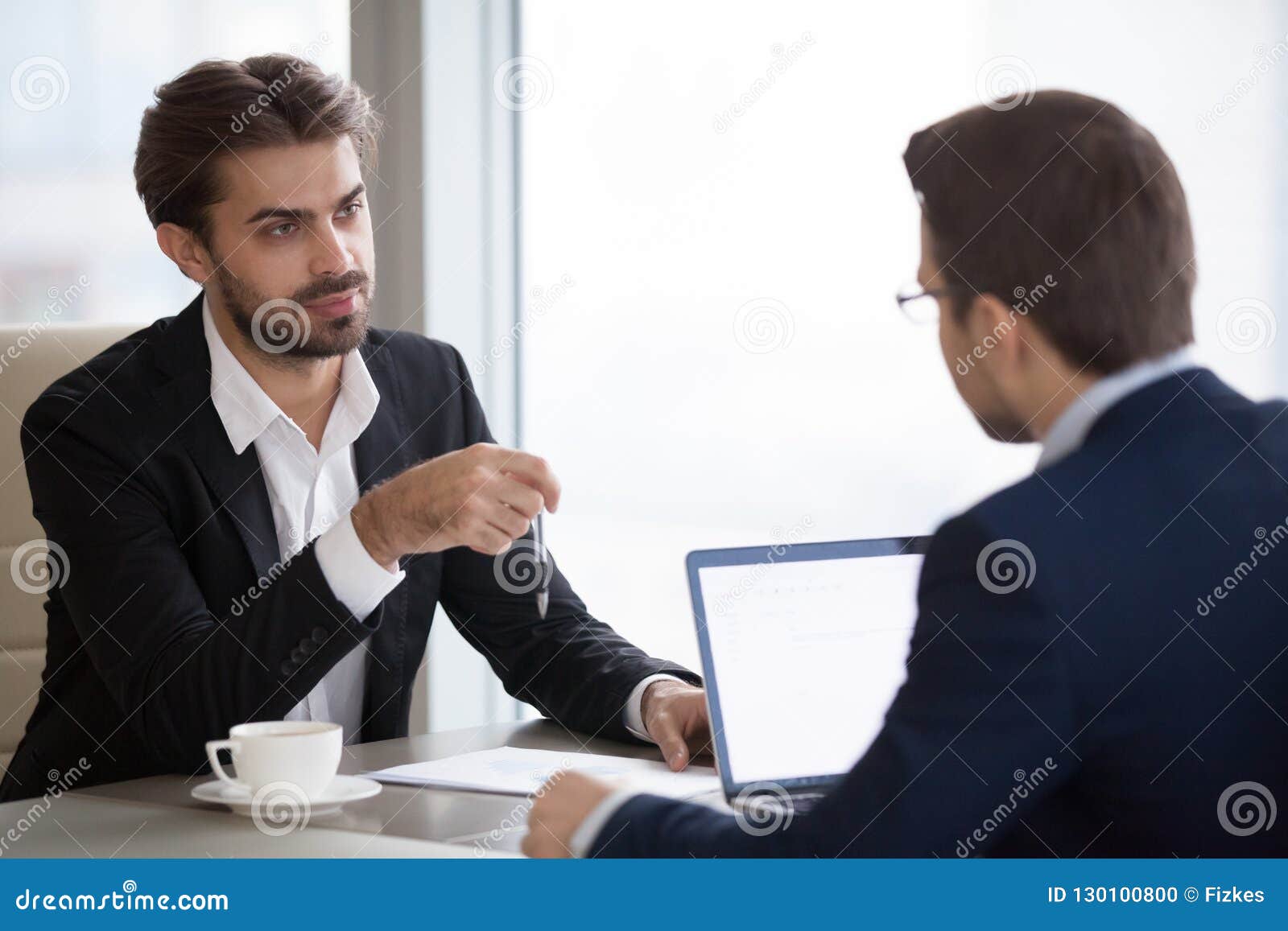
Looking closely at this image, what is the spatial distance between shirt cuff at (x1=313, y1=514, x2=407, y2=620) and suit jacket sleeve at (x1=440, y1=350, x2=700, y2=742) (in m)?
0.32

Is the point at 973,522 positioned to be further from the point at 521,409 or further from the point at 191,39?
the point at 191,39

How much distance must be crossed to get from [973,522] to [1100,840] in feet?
0.85

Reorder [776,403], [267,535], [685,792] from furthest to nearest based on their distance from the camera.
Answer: [776,403] < [267,535] < [685,792]

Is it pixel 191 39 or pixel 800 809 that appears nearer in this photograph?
pixel 800 809

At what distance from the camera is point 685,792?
1343 mm

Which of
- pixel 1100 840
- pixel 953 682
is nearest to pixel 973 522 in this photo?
pixel 953 682
